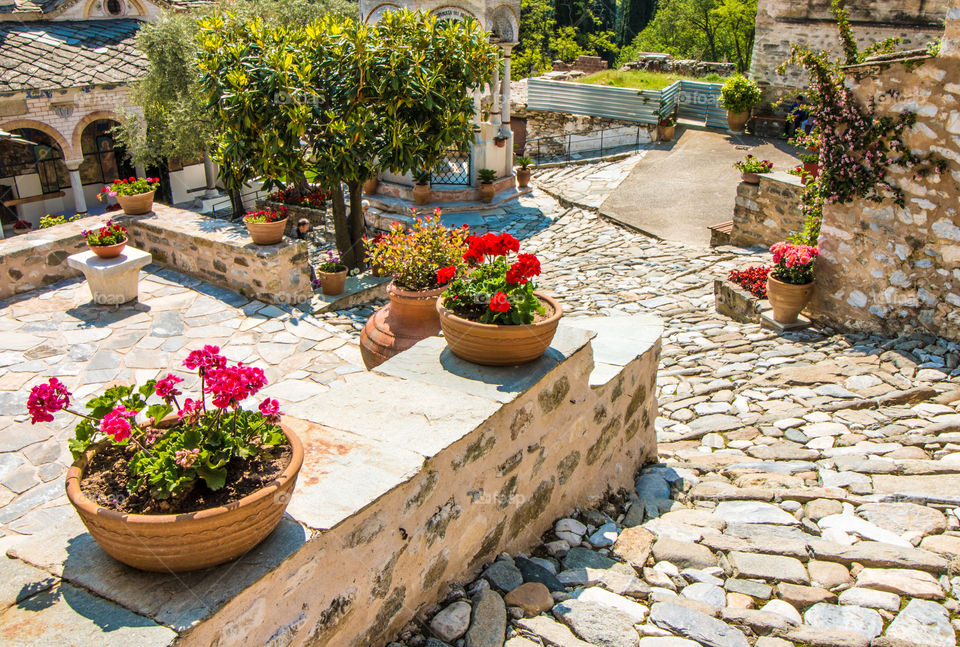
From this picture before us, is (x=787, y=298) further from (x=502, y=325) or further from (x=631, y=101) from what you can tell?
(x=631, y=101)

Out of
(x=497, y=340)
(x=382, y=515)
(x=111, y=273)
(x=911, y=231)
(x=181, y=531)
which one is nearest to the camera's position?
(x=181, y=531)

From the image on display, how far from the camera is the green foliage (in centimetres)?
3478

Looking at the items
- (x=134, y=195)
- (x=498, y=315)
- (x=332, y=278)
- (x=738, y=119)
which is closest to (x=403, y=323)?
(x=498, y=315)

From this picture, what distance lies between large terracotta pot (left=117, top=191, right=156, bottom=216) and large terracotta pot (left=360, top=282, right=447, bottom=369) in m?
→ 5.20

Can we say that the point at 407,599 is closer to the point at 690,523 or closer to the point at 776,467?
the point at 690,523

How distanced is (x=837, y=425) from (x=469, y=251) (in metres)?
3.39

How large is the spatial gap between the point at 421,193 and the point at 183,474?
43.6ft

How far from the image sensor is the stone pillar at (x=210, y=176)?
2054cm

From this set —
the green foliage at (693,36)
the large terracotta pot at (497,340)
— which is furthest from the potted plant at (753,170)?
the green foliage at (693,36)

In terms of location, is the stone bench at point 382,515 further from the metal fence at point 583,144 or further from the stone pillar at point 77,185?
the stone pillar at point 77,185

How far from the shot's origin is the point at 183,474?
2.27m

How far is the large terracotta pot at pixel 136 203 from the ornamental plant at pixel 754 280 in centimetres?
775

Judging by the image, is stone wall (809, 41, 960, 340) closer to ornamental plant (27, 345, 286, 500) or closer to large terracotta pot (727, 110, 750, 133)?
ornamental plant (27, 345, 286, 500)

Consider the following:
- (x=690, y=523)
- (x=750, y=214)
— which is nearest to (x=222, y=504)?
(x=690, y=523)
